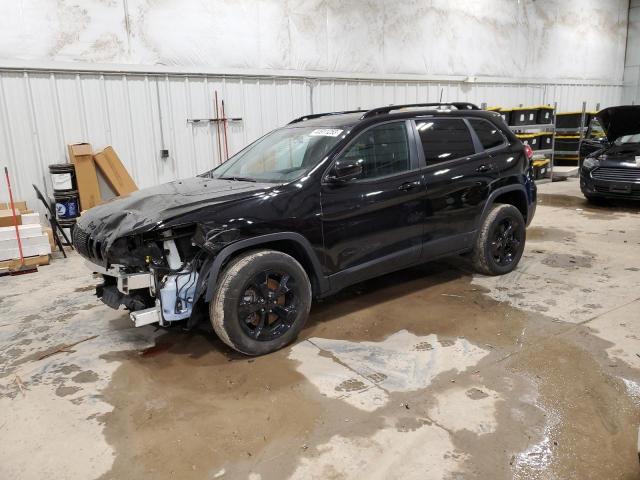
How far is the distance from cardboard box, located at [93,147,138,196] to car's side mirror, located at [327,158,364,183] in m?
4.65

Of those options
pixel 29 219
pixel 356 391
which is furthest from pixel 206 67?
pixel 356 391

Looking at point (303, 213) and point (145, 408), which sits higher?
point (303, 213)

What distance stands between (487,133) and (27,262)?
5.51 meters

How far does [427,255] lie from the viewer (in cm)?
446

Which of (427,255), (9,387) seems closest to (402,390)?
(427,255)

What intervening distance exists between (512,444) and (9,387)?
3095mm

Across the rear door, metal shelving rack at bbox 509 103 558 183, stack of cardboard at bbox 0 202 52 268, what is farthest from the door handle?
metal shelving rack at bbox 509 103 558 183

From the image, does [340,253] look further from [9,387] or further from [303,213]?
[9,387]

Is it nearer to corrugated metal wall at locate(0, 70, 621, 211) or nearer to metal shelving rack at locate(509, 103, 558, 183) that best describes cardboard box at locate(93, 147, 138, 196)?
corrugated metal wall at locate(0, 70, 621, 211)

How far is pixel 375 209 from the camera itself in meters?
3.98

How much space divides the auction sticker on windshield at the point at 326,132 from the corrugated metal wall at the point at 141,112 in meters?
4.62

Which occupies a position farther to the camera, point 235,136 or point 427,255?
point 235,136

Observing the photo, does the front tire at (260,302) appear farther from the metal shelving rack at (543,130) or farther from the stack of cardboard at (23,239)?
the metal shelving rack at (543,130)

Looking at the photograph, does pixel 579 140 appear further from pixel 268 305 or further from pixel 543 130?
pixel 268 305
